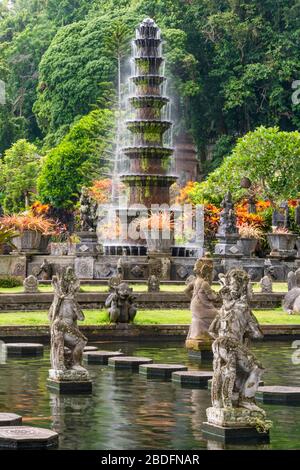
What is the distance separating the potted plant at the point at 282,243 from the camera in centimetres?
4716

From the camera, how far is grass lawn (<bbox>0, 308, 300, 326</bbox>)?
2658cm

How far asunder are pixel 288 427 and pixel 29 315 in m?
13.6

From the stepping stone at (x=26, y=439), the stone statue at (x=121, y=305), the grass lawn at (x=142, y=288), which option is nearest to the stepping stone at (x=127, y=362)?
the stone statue at (x=121, y=305)

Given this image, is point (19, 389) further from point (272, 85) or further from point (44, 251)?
point (272, 85)

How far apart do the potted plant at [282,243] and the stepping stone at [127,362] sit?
26541mm

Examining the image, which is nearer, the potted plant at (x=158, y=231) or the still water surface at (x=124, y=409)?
the still water surface at (x=124, y=409)

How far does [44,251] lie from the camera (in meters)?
45.5

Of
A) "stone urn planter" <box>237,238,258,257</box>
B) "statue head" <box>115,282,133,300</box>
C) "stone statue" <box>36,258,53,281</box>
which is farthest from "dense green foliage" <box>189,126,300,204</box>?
"statue head" <box>115,282,133,300</box>

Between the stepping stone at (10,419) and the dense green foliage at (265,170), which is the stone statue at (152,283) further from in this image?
the dense green foliage at (265,170)

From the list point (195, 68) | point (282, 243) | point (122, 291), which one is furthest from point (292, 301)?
point (195, 68)

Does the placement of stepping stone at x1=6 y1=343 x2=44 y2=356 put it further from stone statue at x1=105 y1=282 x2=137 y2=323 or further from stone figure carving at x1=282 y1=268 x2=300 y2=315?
stone figure carving at x1=282 y1=268 x2=300 y2=315

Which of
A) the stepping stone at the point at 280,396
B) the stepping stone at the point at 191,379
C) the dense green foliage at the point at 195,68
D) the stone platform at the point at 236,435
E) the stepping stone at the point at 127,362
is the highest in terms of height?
the dense green foliage at the point at 195,68

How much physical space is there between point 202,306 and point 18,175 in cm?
4910

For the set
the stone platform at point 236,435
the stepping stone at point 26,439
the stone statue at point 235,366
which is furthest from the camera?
the stone statue at point 235,366
